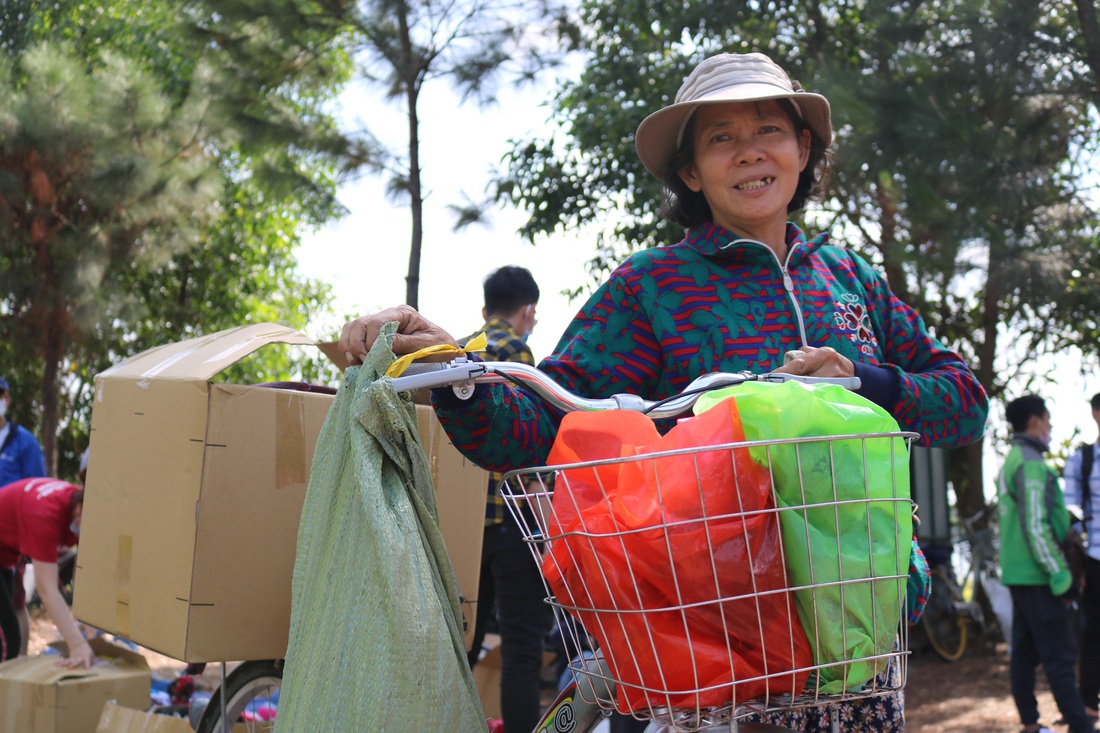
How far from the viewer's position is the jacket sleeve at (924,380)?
188 centimetres

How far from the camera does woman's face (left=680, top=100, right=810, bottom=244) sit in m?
2.04

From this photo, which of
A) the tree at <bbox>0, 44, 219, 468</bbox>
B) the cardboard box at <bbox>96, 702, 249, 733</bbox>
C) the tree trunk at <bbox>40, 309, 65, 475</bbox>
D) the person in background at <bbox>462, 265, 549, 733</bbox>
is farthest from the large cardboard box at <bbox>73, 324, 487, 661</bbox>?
the tree trunk at <bbox>40, 309, 65, 475</bbox>

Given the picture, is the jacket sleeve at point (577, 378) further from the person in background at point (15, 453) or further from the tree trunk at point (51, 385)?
the tree trunk at point (51, 385)

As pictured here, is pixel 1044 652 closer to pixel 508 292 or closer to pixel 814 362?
pixel 508 292

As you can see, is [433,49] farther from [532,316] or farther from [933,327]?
[933,327]

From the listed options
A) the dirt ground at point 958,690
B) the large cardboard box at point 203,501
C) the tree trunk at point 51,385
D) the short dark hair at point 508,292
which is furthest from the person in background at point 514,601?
the tree trunk at point 51,385

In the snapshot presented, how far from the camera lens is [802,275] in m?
2.06

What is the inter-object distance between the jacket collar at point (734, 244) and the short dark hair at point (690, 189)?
0.32 feet

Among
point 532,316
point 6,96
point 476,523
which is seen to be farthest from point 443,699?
point 6,96

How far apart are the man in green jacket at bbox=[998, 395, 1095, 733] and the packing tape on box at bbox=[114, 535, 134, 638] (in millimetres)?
4570

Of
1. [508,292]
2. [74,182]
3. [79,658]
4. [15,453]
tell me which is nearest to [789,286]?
[508,292]

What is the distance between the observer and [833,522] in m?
1.30

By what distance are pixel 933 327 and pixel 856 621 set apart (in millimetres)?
9241

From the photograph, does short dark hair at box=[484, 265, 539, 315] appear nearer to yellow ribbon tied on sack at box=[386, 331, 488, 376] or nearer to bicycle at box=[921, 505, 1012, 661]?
yellow ribbon tied on sack at box=[386, 331, 488, 376]
